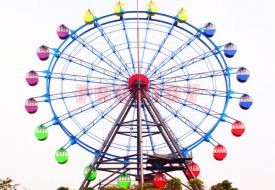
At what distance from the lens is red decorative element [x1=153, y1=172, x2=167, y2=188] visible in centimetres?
4494

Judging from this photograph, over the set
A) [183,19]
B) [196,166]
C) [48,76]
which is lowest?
[196,166]

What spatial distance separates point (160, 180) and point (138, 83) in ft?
24.5

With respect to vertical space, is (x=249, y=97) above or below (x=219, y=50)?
below

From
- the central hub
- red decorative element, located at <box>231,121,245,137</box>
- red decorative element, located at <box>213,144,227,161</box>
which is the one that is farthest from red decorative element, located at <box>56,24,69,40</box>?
red decorative element, located at <box>231,121,245,137</box>

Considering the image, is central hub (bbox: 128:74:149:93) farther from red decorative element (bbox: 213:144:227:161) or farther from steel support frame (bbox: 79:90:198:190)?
red decorative element (bbox: 213:144:227:161)

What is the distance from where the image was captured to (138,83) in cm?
4772

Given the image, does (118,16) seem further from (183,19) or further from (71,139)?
(71,139)

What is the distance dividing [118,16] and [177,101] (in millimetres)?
7832

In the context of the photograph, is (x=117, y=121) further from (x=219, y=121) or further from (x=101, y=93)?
(x=219, y=121)

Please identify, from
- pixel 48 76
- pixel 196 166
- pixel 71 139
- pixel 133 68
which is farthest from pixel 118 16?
pixel 196 166

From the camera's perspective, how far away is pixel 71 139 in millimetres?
46906

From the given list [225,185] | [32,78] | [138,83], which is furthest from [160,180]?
[225,185]

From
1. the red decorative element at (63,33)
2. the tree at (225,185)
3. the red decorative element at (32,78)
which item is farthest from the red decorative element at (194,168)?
the tree at (225,185)

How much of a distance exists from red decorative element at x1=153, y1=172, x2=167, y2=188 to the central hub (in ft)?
21.6
